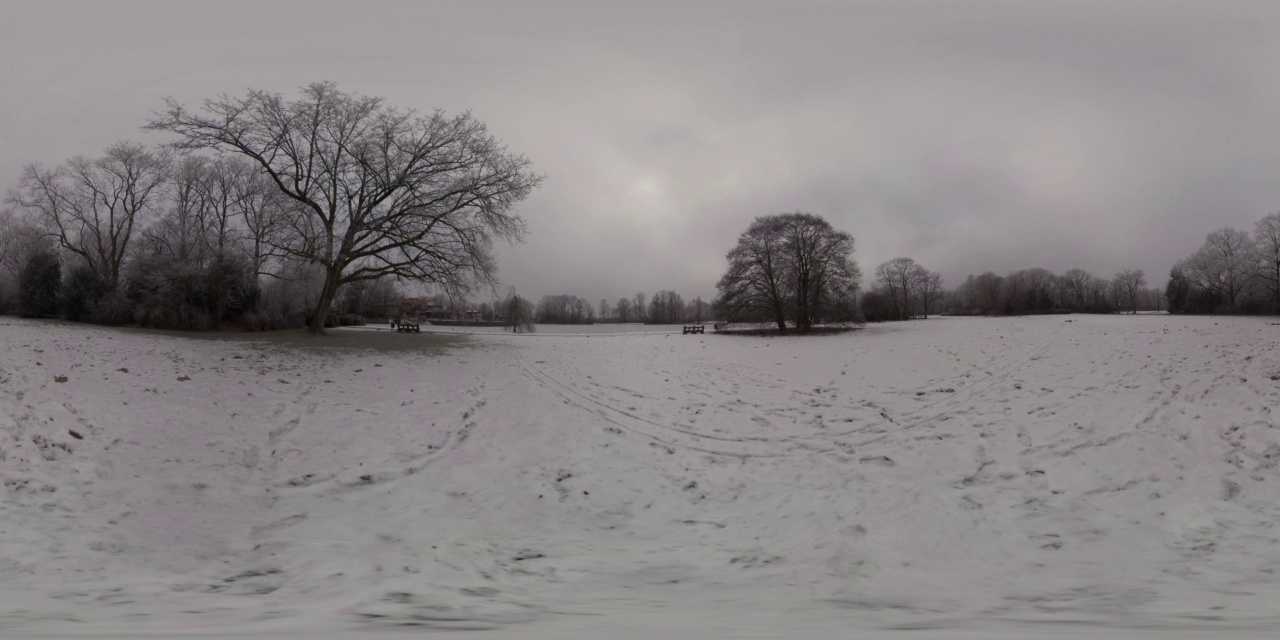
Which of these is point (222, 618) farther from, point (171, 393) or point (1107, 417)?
point (1107, 417)

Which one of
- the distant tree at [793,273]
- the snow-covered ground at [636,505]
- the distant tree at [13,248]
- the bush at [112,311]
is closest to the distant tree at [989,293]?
the distant tree at [793,273]

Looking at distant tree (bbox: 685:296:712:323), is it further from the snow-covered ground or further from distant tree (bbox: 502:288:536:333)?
the snow-covered ground

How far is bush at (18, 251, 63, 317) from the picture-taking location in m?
25.7

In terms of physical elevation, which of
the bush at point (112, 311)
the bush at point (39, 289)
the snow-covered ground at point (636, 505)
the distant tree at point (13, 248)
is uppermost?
the distant tree at point (13, 248)

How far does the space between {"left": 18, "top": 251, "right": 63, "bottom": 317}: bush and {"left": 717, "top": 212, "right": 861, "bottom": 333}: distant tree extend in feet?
125

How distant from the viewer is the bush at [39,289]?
25.7 meters

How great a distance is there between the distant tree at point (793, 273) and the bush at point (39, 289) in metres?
38.1

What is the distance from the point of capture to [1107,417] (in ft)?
27.0

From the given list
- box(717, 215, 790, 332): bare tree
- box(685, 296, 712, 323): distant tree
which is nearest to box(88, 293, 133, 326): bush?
box(717, 215, 790, 332): bare tree

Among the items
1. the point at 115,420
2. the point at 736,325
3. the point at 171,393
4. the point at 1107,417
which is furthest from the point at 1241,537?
the point at 736,325

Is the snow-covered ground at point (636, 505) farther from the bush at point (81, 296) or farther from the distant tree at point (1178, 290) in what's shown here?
the distant tree at point (1178, 290)

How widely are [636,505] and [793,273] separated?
34.8 metres

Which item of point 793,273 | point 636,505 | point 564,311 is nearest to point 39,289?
point 636,505

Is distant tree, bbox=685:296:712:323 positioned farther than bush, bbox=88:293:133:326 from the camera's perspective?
Yes
